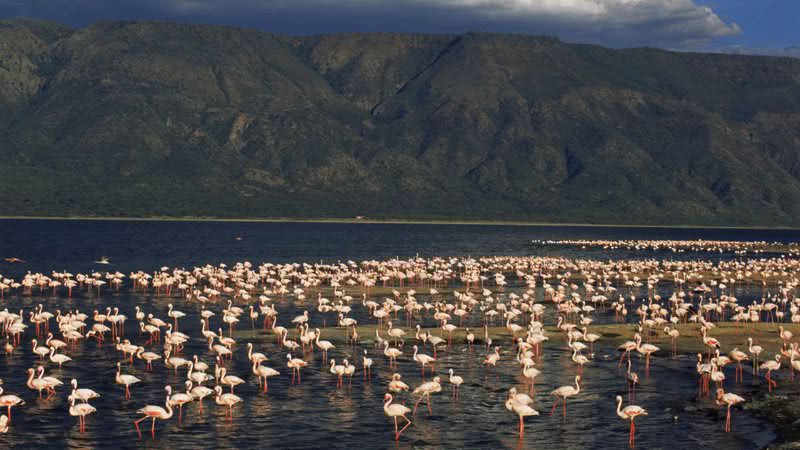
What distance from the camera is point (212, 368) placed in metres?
41.0

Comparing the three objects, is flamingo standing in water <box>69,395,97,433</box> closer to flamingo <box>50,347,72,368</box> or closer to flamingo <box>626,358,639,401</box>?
flamingo <box>50,347,72,368</box>

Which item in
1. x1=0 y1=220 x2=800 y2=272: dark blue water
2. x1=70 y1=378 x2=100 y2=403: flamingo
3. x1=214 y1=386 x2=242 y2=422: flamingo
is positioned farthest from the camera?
x1=0 y1=220 x2=800 y2=272: dark blue water

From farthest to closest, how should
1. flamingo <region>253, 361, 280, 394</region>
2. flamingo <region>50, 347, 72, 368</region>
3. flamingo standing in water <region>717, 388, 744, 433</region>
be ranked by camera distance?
flamingo <region>50, 347, 72, 368</region> → flamingo <region>253, 361, 280, 394</region> → flamingo standing in water <region>717, 388, 744, 433</region>

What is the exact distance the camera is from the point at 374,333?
51.1 meters

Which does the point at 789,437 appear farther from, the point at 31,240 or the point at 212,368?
the point at 31,240

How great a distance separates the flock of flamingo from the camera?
3544 centimetres

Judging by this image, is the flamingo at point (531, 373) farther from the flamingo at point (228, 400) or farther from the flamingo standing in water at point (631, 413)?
the flamingo at point (228, 400)

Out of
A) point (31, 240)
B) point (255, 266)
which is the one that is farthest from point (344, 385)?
point (31, 240)

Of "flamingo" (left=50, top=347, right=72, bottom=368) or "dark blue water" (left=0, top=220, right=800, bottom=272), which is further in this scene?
"dark blue water" (left=0, top=220, right=800, bottom=272)

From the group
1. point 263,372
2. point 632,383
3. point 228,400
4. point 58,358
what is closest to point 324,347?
point 263,372

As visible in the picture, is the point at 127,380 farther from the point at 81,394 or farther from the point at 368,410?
the point at 368,410

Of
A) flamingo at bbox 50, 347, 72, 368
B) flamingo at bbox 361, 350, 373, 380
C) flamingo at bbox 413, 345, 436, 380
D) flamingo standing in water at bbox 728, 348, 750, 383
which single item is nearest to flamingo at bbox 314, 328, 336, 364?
flamingo at bbox 361, 350, 373, 380

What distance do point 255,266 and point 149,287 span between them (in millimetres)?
25101

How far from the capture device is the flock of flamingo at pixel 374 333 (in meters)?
35.4
